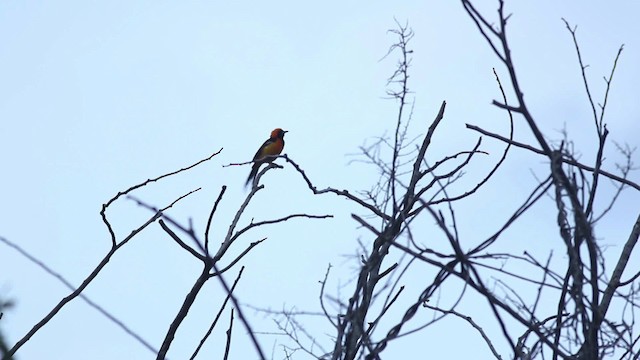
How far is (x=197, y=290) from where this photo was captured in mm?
2293

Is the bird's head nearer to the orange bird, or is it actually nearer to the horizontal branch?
the orange bird

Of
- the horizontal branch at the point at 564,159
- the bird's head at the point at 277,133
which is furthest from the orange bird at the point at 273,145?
the horizontal branch at the point at 564,159

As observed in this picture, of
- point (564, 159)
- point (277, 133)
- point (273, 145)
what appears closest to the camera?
point (564, 159)

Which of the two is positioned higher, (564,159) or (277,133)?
(277,133)

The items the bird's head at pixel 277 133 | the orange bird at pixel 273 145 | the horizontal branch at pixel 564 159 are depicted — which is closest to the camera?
the horizontal branch at pixel 564 159

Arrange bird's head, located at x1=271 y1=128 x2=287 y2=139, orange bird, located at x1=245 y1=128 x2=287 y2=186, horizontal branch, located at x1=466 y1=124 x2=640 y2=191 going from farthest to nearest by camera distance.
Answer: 1. bird's head, located at x1=271 y1=128 x2=287 y2=139
2. orange bird, located at x1=245 y1=128 x2=287 y2=186
3. horizontal branch, located at x1=466 y1=124 x2=640 y2=191

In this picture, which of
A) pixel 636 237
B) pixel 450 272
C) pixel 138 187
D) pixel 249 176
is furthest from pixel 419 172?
pixel 249 176

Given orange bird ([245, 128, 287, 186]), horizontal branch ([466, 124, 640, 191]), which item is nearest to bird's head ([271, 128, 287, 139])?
orange bird ([245, 128, 287, 186])

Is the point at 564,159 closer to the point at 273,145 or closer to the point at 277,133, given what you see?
the point at 273,145

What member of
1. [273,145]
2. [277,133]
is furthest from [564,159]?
[277,133]

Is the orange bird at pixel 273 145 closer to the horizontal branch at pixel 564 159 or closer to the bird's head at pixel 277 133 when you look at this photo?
the bird's head at pixel 277 133

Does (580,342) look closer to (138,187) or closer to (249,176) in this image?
(138,187)

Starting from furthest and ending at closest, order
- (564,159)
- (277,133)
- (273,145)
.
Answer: (277,133), (273,145), (564,159)

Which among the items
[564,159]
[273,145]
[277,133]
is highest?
[277,133]
